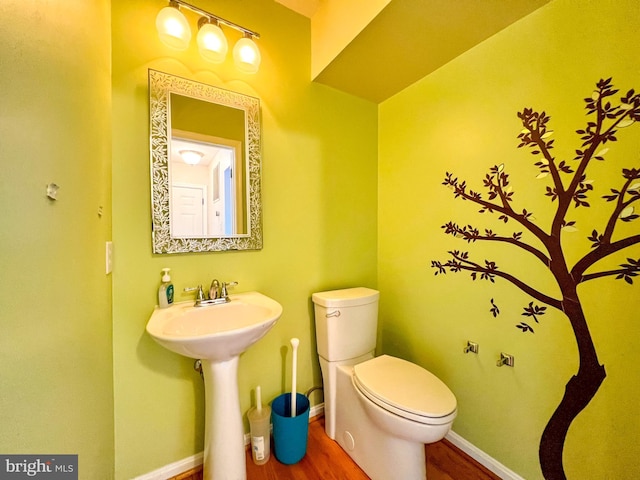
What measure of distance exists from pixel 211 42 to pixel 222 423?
1677 millimetres

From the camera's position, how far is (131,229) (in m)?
1.08

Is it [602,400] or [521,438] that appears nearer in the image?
[602,400]

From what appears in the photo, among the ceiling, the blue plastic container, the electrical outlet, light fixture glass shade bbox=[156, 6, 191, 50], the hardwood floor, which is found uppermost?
the ceiling

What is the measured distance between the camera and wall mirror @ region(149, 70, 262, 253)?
112 cm

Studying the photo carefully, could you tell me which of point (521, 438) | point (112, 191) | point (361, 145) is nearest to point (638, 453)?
point (521, 438)

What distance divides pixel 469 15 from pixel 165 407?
2.23 m

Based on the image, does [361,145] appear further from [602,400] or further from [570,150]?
[602,400]

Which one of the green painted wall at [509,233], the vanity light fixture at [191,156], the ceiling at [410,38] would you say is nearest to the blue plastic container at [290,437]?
the green painted wall at [509,233]

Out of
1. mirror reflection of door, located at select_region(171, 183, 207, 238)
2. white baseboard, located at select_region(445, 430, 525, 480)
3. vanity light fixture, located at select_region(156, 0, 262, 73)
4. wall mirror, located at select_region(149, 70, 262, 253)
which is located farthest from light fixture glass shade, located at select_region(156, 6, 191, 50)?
white baseboard, located at select_region(445, 430, 525, 480)

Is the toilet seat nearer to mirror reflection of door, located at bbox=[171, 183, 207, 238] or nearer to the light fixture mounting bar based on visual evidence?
mirror reflection of door, located at bbox=[171, 183, 207, 238]

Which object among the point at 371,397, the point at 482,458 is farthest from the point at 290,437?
the point at 482,458

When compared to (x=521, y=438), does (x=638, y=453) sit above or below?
above

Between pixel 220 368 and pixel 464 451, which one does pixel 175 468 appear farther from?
pixel 464 451

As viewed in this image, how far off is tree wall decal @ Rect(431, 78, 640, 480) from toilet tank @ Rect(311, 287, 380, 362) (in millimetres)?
635
